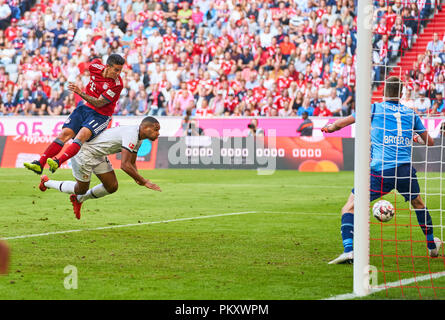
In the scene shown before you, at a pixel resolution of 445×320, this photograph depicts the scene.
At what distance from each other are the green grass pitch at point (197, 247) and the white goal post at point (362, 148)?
24 centimetres

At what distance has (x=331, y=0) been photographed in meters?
28.0

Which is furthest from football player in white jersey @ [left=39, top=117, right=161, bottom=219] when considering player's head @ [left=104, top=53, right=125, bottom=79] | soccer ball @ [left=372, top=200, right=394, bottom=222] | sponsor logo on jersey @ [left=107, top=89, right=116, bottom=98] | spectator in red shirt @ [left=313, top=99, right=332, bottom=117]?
spectator in red shirt @ [left=313, top=99, right=332, bottom=117]

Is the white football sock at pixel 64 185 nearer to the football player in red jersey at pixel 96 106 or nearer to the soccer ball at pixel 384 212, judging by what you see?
the football player in red jersey at pixel 96 106

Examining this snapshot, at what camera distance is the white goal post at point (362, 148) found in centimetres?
647

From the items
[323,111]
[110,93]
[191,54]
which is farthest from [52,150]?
[191,54]

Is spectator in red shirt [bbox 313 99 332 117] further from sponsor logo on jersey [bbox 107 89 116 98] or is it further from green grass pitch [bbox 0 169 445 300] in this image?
sponsor logo on jersey [bbox 107 89 116 98]

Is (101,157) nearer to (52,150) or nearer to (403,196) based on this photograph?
(52,150)

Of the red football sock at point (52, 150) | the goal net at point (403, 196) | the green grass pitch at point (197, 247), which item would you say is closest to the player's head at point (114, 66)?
the red football sock at point (52, 150)

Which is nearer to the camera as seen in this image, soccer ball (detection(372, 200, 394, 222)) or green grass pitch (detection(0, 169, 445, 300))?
green grass pitch (detection(0, 169, 445, 300))

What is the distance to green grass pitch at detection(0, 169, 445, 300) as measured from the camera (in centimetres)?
680

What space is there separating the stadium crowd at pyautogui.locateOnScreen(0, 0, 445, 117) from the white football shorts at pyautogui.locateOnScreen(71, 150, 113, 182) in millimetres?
15007

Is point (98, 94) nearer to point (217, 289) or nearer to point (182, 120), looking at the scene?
point (217, 289)

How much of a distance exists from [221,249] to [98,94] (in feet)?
12.7
